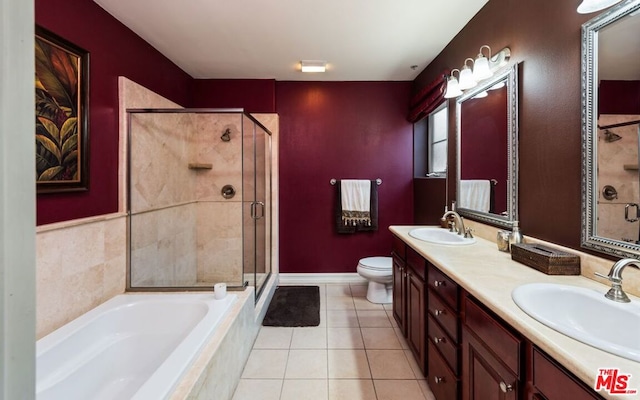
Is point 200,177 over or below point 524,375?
over

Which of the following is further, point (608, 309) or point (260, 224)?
point (260, 224)

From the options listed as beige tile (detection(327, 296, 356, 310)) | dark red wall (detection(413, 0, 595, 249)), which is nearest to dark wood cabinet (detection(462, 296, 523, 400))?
dark red wall (detection(413, 0, 595, 249))

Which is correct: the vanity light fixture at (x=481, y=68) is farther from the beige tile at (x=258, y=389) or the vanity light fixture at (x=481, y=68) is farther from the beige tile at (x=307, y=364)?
the beige tile at (x=258, y=389)

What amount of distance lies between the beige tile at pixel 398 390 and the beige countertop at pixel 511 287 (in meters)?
0.82

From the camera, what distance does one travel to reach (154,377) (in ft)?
3.80

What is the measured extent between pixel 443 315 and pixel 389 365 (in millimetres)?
771

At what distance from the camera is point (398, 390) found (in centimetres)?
173

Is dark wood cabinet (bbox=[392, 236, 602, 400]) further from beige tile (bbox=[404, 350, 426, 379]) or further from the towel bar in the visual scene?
the towel bar

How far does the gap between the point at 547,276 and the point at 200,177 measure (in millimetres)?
3006

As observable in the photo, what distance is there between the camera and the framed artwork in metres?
1.44

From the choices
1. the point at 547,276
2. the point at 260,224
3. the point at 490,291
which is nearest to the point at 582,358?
the point at 490,291

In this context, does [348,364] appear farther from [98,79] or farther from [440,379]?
[98,79]

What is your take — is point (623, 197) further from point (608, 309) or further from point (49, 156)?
point (49, 156)

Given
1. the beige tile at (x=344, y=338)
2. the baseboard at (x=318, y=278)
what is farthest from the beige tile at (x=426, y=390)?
the baseboard at (x=318, y=278)
